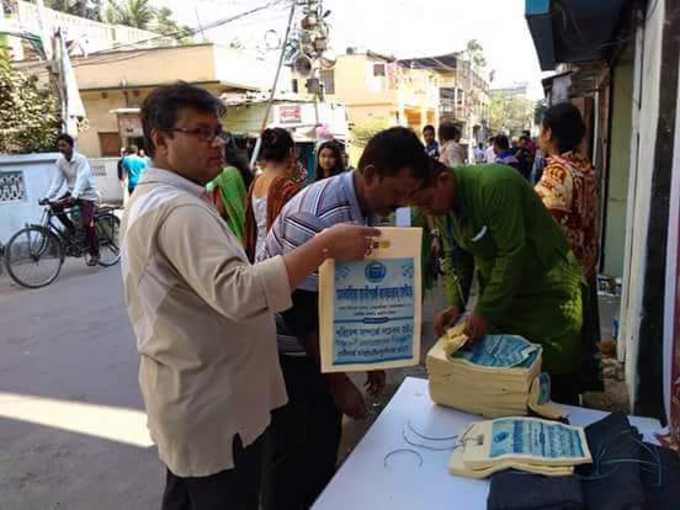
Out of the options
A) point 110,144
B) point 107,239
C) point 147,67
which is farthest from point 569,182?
point 110,144

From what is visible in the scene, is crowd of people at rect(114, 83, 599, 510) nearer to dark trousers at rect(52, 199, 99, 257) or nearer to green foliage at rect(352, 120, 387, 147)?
dark trousers at rect(52, 199, 99, 257)

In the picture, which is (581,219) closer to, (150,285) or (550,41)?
(550,41)

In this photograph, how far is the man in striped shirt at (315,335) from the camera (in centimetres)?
172

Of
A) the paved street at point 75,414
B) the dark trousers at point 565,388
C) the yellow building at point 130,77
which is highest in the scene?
the yellow building at point 130,77

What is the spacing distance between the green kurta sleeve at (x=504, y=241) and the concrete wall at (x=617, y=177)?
4385 mm

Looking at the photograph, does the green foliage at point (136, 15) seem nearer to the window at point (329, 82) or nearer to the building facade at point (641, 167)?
the window at point (329, 82)

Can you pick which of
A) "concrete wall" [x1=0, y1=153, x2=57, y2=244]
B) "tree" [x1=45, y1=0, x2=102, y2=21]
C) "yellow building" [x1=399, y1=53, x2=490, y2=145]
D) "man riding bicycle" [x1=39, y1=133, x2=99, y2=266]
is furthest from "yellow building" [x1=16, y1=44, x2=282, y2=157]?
"yellow building" [x1=399, y1=53, x2=490, y2=145]

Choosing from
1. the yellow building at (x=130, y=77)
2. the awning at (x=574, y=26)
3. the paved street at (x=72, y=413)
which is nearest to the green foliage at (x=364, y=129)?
the yellow building at (x=130, y=77)

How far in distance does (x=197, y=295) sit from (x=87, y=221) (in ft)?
23.1

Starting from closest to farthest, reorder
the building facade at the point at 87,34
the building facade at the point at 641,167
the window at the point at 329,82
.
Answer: the building facade at the point at 641,167, the building facade at the point at 87,34, the window at the point at 329,82

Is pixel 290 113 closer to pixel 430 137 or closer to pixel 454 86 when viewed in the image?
pixel 430 137

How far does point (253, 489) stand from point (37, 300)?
5534 millimetres

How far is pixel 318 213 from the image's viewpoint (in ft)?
5.82

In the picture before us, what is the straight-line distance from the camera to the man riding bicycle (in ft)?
24.9
